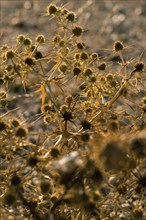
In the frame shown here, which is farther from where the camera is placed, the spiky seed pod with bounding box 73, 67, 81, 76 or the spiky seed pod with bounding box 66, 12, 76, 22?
the spiky seed pod with bounding box 66, 12, 76, 22

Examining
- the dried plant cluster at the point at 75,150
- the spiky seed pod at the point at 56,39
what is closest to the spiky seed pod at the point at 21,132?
the dried plant cluster at the point at 75,150

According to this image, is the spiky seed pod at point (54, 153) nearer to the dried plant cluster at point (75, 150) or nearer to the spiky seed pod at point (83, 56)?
the dried plant cluster at point (75, 150)

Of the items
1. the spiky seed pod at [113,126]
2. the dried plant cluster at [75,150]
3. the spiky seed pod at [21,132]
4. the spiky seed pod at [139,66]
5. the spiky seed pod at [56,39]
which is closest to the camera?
the dried plant cluster at [75,150]

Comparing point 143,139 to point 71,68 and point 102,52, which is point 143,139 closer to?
point 71,68

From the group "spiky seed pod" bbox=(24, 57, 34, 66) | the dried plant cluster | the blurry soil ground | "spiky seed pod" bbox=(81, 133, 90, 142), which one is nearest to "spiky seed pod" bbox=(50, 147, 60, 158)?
the dried plant cluster

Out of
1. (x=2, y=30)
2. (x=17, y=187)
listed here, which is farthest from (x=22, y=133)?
(x=2, y=30)

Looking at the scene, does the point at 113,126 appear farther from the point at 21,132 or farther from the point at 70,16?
the point at 70,16

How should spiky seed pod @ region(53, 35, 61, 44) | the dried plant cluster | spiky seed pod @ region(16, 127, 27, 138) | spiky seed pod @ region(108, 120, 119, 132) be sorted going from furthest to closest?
1. spiky seed pod @ region(53, 35, 61, 44)
2. spiky seed pod @ region(16, 127, 27, 138)
3. spiky seed pod @ region(108, 120, 119, 132)
4. the dried plant cluster

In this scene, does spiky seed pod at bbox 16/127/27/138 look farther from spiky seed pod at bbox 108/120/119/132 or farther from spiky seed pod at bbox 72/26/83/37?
spiky seed pod at bbox 72/26/83/37
